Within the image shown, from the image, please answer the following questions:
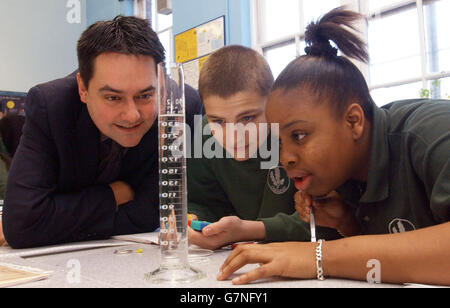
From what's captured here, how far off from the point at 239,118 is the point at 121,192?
0.41 m

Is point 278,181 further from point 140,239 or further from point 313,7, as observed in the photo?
point 313,7

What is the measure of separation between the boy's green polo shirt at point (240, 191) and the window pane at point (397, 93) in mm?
1121

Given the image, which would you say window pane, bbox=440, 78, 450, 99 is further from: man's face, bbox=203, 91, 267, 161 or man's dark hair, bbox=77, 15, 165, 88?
man's dark hair, bbox=77, 15, 165, 88

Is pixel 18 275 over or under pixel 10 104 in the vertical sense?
under

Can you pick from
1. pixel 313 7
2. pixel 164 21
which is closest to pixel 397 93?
pixel 313 7

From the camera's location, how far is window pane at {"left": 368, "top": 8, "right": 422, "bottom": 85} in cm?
196

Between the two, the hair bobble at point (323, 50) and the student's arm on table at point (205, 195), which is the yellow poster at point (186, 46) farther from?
the hair bobble at point (323, 50)

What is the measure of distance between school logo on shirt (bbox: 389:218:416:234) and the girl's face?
0.13 metres

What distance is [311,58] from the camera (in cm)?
74

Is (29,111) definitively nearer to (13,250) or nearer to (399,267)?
(13,250)

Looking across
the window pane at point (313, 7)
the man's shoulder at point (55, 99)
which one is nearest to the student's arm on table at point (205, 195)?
the man's shoulder at point (55, 99)

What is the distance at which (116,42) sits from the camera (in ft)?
3.33
